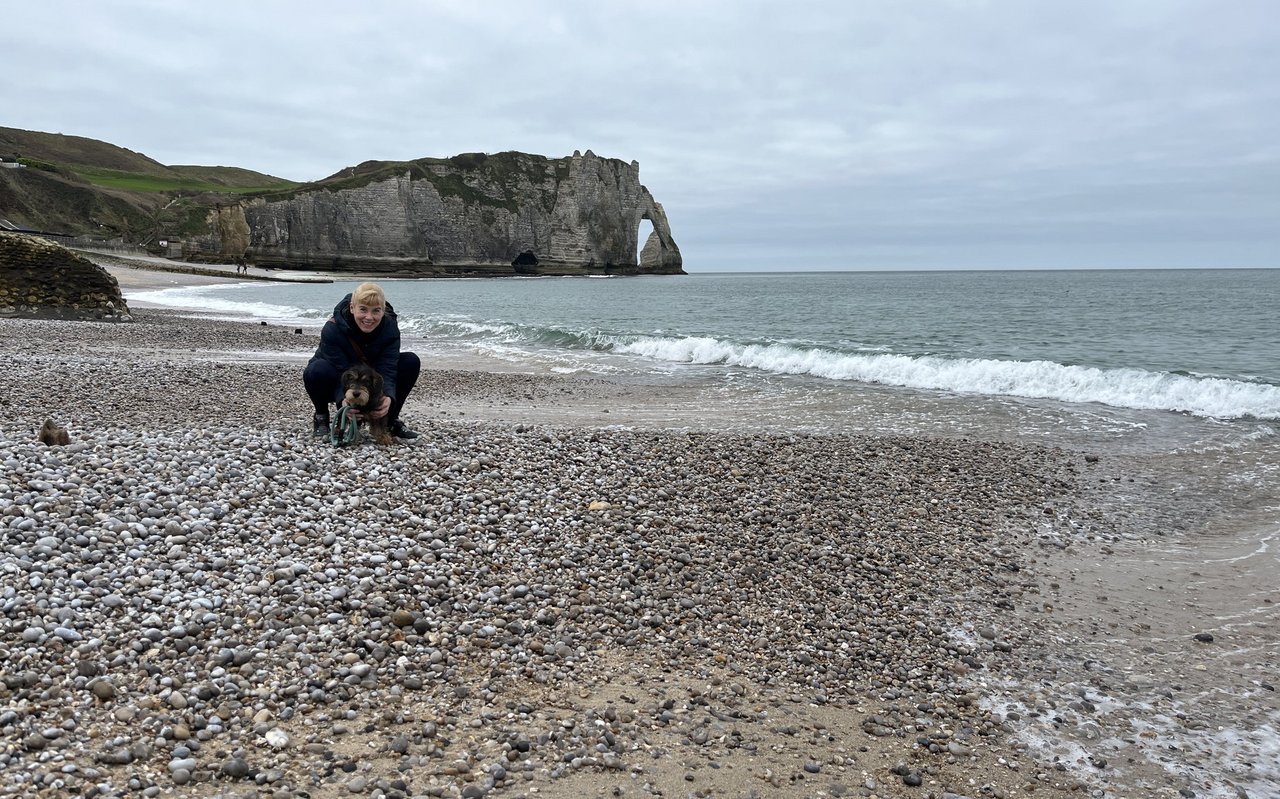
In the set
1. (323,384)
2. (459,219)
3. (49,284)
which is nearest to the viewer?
(323,384)

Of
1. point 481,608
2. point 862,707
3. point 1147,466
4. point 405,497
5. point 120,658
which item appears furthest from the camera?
point 1147,466

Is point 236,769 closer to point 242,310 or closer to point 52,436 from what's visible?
point 52,436

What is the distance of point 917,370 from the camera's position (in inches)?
739

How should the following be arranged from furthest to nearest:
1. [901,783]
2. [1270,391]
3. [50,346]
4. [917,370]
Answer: [917,370] → [50,346] → [1270,391] → [901,783]

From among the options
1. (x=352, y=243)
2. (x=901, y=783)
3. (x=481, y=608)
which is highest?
(x=352, y=243)

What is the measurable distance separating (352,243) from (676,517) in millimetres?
113073

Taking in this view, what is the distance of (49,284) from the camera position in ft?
74.7

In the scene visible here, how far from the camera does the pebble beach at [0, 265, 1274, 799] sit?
376 cm

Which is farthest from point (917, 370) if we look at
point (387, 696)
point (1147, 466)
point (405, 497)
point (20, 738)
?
point (20, 738)

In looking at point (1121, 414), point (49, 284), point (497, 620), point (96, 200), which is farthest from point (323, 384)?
point (96, 200)

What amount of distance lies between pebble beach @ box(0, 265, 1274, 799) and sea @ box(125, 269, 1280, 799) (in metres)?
0.53

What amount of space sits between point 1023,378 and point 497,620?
50.9 feet

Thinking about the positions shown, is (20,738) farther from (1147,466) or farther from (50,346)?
(50,346)

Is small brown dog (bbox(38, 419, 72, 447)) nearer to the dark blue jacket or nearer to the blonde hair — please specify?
the dark blue jacket
